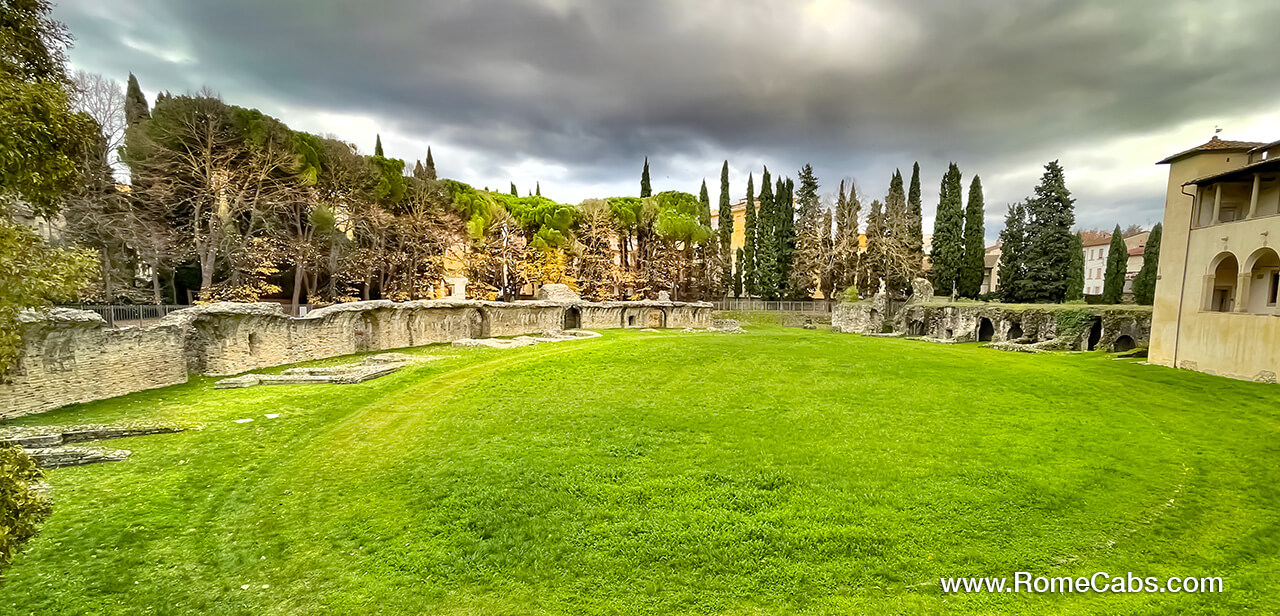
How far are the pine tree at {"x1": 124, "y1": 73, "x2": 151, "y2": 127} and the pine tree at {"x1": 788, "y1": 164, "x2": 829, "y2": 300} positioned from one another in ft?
153

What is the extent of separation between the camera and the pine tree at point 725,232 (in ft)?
166

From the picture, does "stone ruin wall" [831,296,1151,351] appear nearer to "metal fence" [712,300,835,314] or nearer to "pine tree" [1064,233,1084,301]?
"metal fence" [712,300,835,314]

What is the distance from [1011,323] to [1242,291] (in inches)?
477

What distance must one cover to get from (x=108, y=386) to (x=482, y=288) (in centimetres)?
2625

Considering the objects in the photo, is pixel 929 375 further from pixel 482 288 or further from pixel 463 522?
pixel 482 288

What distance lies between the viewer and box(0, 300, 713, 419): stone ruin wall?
10578 mm

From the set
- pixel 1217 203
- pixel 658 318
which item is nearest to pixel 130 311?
pixel 658 318

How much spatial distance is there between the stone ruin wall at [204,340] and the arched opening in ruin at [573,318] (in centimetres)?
515

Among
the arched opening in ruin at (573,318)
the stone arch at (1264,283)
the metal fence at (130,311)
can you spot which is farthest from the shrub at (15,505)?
the stone arch at (1264,283)

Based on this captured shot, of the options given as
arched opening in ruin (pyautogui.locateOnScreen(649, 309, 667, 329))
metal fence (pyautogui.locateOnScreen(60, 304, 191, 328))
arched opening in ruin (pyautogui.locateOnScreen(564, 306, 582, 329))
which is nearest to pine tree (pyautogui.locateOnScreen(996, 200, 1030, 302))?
arched opening in ruin (pyautogui.locateOnScreen(649, 309, 667, 329))

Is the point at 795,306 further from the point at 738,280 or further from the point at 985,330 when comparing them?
the point at 985,330

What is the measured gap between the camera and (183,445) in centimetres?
910

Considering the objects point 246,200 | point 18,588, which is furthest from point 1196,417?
point 246,200

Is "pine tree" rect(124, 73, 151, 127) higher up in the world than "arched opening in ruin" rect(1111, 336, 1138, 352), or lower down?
higher up
